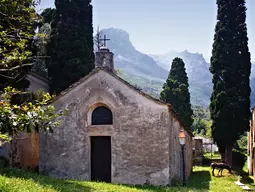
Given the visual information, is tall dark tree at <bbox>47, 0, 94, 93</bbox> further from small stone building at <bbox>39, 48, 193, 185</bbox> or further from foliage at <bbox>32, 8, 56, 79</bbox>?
small stone building at <bbox>39, 48, 193, 185</bbox>

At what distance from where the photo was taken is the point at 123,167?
18.5 meters

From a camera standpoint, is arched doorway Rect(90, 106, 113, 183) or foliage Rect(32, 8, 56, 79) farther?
foliage Rect(32, 8, 56, 79)

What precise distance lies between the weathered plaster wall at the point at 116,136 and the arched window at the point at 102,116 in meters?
0.28

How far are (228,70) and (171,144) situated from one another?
44.4ft

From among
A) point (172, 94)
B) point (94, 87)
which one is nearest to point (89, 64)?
point (94, 87)

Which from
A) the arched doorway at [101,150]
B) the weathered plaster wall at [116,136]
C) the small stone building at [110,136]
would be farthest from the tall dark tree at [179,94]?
the arched doorway at [101,150]

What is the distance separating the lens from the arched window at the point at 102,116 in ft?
62.9

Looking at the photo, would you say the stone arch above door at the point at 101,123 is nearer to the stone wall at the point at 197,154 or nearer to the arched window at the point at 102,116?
the arched window at the point at 102,116

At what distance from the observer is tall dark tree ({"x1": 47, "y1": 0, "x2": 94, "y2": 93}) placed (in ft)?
89.7

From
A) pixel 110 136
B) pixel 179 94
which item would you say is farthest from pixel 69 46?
pixel 179 94

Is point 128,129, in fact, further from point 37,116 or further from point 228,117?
point 228,117

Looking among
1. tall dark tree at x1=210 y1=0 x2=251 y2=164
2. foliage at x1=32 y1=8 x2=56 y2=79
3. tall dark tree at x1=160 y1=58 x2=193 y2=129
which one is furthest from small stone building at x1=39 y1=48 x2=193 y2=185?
tall dark tree at x1=160 y1=58 x2=193 y2=129

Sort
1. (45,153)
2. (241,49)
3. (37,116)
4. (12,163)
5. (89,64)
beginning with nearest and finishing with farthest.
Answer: (37,116) → (45,153) → (12,163) → (89,64) → (241,49)

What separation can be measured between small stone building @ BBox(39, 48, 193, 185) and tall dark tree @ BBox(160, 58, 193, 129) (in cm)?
1953
